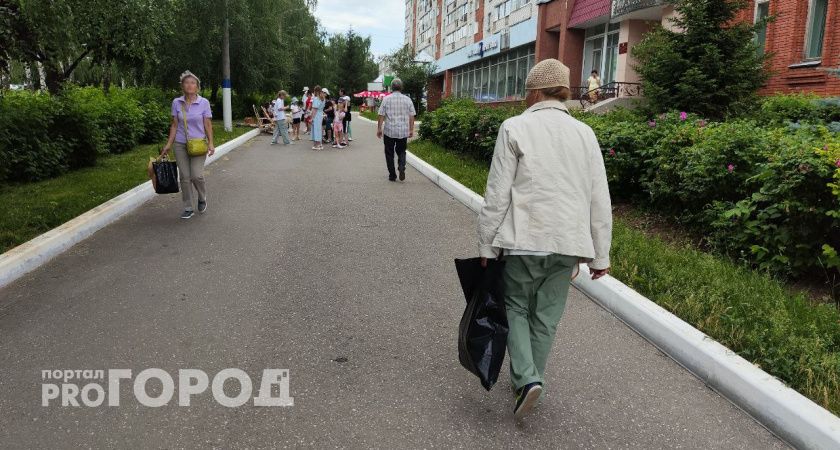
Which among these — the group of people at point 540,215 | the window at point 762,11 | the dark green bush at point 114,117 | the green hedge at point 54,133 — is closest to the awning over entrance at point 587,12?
the window at point 762,11

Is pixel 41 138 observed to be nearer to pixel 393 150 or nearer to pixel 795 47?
pixel 393 150

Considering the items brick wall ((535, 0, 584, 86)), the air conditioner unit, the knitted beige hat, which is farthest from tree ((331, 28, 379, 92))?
the knitted beige hat

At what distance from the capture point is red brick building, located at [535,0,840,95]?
15.5 m

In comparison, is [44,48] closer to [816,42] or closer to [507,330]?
[507,330]

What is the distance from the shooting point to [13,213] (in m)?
7.94

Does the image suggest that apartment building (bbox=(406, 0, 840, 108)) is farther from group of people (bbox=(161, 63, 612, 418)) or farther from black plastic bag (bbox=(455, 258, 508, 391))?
black plastic bag (bbox=(455, 258, 508, 391))

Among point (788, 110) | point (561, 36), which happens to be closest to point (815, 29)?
point (788, 110)

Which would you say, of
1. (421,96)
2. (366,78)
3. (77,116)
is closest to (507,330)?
(77,116)

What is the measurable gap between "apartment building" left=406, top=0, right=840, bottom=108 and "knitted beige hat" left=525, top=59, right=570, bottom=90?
8.91 m

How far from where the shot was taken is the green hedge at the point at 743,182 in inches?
201

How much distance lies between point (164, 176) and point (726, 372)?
6632 mm

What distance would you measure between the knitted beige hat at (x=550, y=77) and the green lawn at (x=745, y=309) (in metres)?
2.08

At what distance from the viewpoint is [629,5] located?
2361 cm

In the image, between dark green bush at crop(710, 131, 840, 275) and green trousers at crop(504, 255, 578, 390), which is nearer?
green trousers at crop(504, 255, 578, 390)
